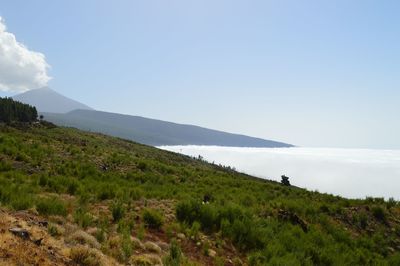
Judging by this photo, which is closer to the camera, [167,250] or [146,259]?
[146,259]

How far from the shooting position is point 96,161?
25.4 metres

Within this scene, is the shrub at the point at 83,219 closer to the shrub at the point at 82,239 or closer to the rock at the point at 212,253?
the shrub at the point at 82,239

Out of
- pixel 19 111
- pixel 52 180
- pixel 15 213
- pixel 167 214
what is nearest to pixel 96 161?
pixel 52 180

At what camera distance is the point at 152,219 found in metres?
11.6

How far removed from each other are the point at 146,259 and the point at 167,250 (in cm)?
148

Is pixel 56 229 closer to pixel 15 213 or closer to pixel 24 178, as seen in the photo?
pixel 15 213

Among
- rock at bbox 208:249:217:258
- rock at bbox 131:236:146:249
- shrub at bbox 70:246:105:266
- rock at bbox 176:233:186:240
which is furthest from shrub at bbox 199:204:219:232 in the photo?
shrub at bbox 70:246:105:266

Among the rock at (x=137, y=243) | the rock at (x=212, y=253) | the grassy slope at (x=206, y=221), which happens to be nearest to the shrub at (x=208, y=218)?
the grassy slope at (x=206, y=221)

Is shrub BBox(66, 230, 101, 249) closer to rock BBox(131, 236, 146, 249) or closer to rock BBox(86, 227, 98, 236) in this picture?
rock BBox(86, 227, 98, 236)

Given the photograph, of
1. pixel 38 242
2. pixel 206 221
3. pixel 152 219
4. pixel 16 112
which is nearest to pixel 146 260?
pixel 38 242

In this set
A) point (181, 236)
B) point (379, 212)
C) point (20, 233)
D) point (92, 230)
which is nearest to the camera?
point (20, 233)

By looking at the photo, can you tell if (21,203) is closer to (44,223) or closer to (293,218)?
(44,223)

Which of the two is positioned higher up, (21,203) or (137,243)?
(21,203)

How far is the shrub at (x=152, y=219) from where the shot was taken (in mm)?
11391
